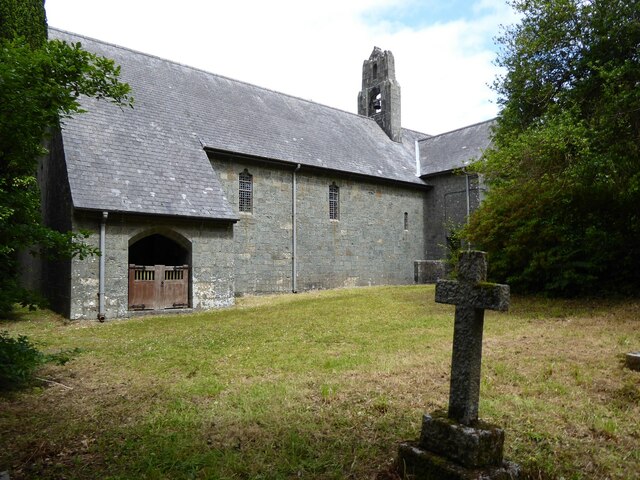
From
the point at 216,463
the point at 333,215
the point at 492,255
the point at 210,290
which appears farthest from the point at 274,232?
the point at 216,463

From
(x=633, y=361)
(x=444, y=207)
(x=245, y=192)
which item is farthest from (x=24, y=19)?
(x=444, y=207)

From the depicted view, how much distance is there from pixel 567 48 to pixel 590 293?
7.07 metres

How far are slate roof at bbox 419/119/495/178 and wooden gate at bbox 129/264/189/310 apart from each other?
15536 millimetres

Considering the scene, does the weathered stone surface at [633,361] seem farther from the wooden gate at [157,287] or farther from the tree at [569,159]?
the wooden gate at [157,287]

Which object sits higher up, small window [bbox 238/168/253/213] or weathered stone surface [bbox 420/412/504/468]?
small window [bbox 238/168/253/213]

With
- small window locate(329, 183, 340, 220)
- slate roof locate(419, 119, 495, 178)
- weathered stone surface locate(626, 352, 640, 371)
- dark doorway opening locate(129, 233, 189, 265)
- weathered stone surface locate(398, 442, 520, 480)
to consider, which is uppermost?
slate roof locate(419, 119, 495, 178)

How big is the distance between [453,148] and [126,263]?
19210 millimetres

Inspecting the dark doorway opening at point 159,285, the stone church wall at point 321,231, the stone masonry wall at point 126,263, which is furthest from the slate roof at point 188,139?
the dark doorway opening at point 159,285

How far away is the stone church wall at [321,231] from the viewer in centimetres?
1881

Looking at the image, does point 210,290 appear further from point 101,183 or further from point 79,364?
point 79,364

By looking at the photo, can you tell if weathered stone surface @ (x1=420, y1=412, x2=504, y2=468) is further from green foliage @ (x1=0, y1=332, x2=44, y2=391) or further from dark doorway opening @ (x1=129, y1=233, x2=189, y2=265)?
dark doorway opening @ (x1=129, y1=233, x2=189, y2=265)

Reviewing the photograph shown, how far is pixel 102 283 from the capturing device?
43.8 feet

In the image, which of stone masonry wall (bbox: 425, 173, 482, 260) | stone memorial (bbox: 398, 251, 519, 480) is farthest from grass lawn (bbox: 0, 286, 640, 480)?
stone masonry wall (bbox: 425, 173, 482, 260)

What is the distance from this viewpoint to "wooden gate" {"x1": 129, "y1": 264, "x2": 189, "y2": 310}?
14086 millimetres
